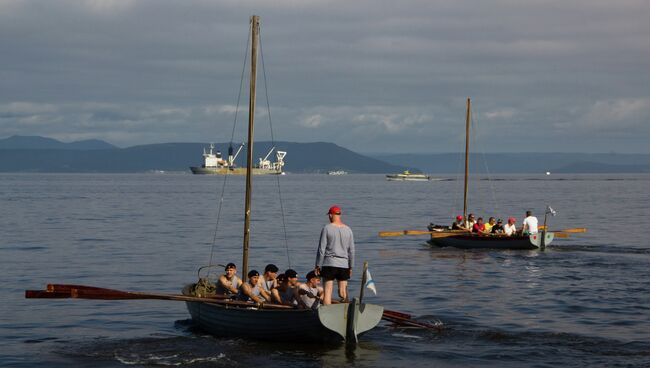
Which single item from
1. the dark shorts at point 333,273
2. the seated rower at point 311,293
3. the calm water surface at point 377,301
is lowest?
the calm water surface at point 377,301

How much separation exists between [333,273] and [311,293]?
0.80 m

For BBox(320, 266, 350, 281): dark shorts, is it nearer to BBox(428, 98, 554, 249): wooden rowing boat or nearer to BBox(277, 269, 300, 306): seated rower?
BBox(277, 269, 300, 306): seated rower

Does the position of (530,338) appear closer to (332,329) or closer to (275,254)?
(332,329)

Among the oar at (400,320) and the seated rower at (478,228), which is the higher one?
the seated rower at (478,228)

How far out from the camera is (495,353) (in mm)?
22266

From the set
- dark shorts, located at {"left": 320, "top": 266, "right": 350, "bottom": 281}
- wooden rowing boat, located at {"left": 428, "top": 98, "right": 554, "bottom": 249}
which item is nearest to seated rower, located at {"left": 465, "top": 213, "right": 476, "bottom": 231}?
wooden rowing boat, located at {"left": 428, "top": 98, "right": 554, "bottom": 249}

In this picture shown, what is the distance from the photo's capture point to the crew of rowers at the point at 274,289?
22.0 metres

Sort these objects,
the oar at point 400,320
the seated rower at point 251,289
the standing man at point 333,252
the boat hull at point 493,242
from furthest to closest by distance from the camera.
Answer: the boat hull at point 493,242 → the oar at point 400,320 → the seated rower at point 251,289 → the standing man at point 333,252

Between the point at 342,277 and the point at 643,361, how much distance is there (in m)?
7.53

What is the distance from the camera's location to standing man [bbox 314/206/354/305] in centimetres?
2131

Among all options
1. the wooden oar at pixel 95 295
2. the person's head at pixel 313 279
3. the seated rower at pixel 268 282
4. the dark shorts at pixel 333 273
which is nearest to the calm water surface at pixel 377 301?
the wooden oar at pixel 95 295

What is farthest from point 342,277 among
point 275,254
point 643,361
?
point 275,254

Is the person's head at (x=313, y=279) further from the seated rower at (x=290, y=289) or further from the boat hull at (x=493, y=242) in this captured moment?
the boat hull at (x=493, y=242)

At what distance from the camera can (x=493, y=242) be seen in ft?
160
